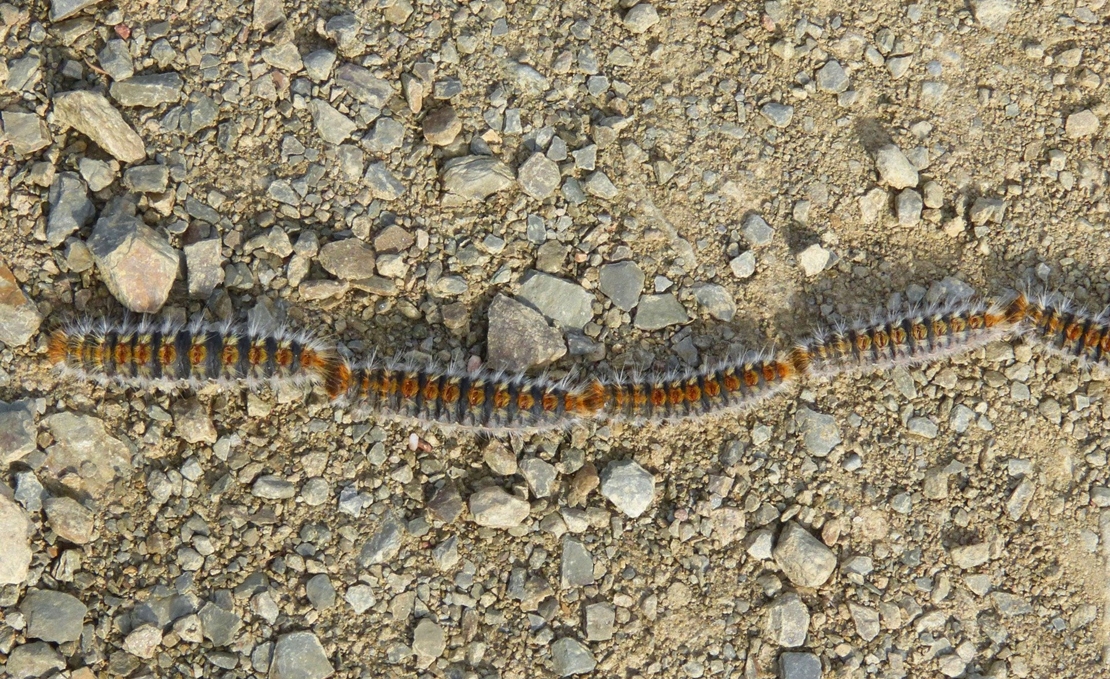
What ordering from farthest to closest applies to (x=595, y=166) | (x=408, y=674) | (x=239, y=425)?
(x=595, y=166)
(x=239, y=425)
(x=408, y=674)

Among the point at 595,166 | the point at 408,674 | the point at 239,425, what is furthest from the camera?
the point at 595,166

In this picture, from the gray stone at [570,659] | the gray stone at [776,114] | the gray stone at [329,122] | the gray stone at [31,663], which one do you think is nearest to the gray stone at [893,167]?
the gray stone at [776,114]

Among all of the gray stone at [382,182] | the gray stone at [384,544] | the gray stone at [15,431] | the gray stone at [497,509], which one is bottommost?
the gray stone at [384,544]

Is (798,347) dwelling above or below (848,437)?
above

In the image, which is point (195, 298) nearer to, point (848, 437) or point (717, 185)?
point (717, 185)

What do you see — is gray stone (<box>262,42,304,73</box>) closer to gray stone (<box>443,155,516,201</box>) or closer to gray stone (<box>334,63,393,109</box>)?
gray stone (<box>334,63,393,109</box>)

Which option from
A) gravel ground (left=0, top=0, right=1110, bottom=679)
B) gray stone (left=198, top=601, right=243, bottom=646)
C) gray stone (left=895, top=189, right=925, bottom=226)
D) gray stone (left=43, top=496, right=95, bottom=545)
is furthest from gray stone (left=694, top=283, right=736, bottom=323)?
gray stone (left=43, top=496, right=95, bottom=545)

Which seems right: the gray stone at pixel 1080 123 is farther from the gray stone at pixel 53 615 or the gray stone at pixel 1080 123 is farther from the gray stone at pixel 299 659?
the gray stone at pixel 53 615

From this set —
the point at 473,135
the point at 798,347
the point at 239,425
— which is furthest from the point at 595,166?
the point at 239,425

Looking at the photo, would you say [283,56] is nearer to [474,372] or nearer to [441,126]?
[441,126]
